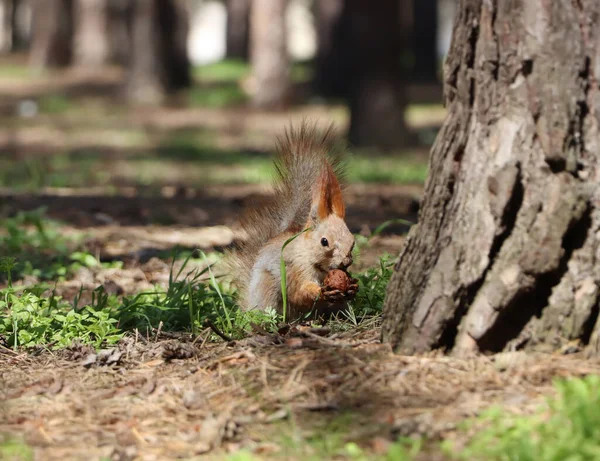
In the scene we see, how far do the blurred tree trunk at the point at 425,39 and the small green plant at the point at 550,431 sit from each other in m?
18.6

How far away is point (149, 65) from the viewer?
1742 centimetres

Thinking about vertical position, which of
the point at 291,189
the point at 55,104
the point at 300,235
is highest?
the point at 291,189

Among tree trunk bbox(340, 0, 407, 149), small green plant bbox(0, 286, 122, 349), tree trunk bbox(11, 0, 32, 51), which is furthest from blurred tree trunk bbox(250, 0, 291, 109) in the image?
tree trunk bbox(11, 0, 32, 51)

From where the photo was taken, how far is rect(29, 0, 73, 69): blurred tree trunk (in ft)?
79.7

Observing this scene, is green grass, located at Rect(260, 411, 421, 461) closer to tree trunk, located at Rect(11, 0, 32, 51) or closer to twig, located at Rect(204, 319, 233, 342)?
twig, located at Rect(204, 319, 233, 342)

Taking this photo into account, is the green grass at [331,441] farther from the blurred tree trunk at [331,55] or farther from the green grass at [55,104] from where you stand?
the blurred tree trunk at [331,55]

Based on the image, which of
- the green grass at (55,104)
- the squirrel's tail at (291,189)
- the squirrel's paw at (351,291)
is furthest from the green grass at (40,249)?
the green grass at (55,104)

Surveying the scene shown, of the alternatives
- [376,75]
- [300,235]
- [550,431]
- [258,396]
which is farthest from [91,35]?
[550,431]

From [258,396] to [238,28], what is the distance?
30.1 meters

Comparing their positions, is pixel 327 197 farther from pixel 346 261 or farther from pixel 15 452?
pixel 15 452

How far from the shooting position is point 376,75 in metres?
11.2

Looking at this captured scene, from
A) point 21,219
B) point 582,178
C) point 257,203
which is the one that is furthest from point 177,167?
point 582,178

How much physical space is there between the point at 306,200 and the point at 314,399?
1117 millimetres

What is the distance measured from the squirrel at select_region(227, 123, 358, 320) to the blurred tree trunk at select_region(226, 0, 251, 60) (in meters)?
26.9
